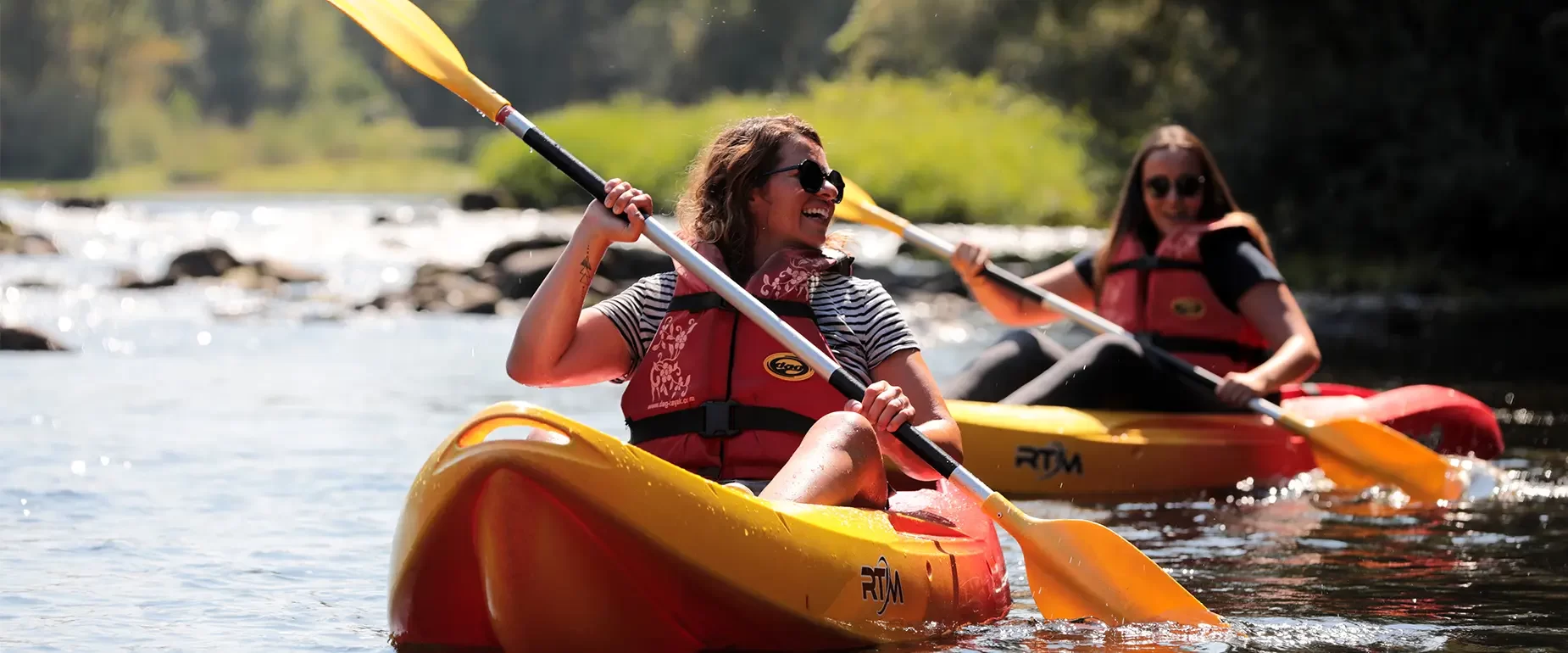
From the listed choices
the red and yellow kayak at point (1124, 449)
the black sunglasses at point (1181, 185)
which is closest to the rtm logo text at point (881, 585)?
the red and yellow kayak at point (1124, 449)

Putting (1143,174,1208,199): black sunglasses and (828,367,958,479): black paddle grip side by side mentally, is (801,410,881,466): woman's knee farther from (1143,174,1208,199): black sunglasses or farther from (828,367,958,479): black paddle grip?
(1143,174,1208,199): black sunglasses

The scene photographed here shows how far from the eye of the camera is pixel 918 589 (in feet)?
11.8

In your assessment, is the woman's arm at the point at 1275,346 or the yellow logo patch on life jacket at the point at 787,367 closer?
the yellow logo patch on life jacket at the point at 787,367

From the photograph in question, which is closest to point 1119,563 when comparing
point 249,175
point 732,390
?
point 732,390

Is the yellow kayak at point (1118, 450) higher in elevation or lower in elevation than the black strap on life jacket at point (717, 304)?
lower

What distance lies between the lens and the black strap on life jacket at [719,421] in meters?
3.65

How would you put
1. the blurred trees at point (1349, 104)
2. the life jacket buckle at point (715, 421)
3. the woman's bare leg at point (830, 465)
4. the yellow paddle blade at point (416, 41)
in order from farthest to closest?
the blurred trees at point (1349, 104) → the yellow paddle blade at point (416, 41) → the life jacket buckle at point (715, 421) → the woman's bare leg at point (830, 465)

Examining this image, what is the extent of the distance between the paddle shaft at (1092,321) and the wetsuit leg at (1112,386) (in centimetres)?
5

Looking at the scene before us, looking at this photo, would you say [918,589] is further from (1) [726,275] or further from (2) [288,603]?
(2) [288,603]

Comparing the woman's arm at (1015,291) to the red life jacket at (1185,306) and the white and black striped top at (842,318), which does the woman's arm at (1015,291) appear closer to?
the red life jacket at (1185,306)

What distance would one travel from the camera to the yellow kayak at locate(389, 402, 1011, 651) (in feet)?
9.88

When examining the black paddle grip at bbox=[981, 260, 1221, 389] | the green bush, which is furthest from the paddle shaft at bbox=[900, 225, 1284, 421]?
the green bush

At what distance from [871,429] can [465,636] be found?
81cm

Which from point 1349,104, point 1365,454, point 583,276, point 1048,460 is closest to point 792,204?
point 583,276
